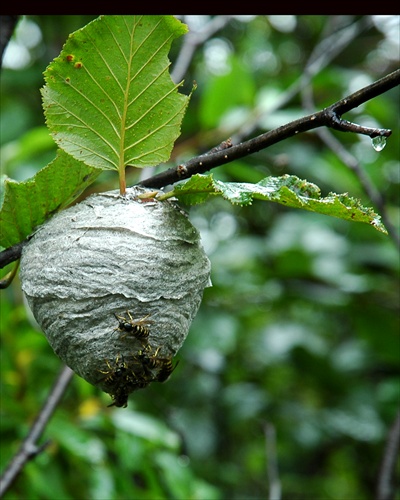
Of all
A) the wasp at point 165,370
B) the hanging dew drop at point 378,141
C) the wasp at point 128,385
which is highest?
the hanging dew drop at point 378,141

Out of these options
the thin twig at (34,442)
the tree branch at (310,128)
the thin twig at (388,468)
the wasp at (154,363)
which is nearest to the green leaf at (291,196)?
the tree branch at (310,128)

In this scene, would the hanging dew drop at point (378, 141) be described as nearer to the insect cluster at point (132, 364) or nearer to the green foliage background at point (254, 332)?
the insect cluster at point (132, 364)

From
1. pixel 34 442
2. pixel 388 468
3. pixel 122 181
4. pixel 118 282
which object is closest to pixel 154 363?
pixel 118 282

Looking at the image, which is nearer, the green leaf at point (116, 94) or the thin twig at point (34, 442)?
the green leaf at point (116, 94)

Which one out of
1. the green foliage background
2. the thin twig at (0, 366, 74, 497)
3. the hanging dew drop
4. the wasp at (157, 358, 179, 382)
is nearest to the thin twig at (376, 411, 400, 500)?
the green foliage background

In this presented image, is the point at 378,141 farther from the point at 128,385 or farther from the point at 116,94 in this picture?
the point at 128,385
